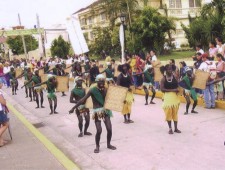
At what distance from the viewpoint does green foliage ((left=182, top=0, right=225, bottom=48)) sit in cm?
2594

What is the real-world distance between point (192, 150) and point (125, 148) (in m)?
1.47

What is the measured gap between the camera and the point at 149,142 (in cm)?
883

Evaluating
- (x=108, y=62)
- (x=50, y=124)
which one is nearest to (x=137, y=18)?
(x=108, y=62)

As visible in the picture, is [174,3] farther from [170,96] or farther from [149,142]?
[149,142]

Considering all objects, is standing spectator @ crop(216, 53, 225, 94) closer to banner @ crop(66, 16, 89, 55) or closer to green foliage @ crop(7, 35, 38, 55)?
banner @ crop(66, 16, 89, 55)

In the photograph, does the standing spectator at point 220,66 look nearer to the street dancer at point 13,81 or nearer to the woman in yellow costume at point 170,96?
the woman in yellow costume at point 170,96

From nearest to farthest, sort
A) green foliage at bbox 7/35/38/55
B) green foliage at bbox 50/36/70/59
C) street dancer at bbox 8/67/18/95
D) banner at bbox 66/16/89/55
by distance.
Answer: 1. banner at bbox 66/16/89/55
2. street dancer at bbox 8/67/18/95
3. green foliage at bbox 50/36/70/59
4. green foliage at bbox 7/35/38/55

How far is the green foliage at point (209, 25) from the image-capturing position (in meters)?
25.9

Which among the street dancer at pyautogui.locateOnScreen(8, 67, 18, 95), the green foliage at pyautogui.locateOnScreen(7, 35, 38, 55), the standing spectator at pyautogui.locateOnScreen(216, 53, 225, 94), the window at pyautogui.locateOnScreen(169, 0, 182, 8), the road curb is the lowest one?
the road curb

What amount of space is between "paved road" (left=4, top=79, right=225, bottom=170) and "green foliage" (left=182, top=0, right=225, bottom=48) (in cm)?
1500

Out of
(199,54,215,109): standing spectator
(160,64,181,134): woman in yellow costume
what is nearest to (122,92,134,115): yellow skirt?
(160,64,181,134): woman in yellow costume

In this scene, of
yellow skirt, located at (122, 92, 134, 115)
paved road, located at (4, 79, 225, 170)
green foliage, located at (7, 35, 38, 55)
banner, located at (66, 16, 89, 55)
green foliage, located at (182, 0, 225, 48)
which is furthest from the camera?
green foliage, located at (7, 35, 38, 55)

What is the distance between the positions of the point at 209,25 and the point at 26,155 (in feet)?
71.3

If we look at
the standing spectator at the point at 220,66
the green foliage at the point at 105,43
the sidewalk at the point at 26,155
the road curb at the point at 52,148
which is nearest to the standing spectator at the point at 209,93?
the standing spectator at the point at 220,66
